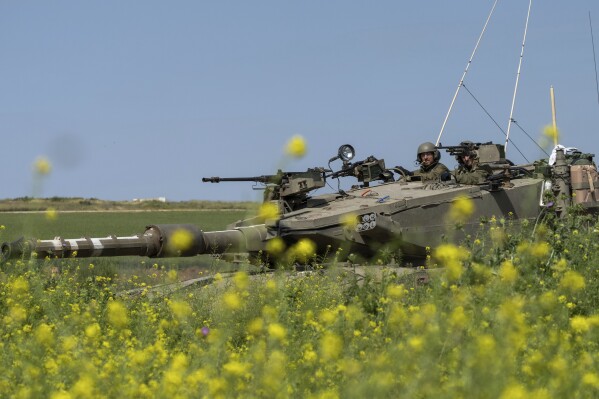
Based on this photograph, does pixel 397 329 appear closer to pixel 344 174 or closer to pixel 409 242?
pixel 409 242

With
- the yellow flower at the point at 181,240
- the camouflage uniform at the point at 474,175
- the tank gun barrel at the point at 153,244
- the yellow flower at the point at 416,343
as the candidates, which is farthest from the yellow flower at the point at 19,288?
the camouflage uniform at the point at 474,175

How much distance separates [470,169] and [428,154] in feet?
2.08

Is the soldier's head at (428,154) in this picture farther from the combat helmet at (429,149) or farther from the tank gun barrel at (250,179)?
the tank gun barrel at (250,179)

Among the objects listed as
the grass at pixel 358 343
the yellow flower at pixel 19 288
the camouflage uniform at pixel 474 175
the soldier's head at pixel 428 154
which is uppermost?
the soldier's head at pixel 428 154

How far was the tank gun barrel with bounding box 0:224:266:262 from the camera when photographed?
12.4 metres

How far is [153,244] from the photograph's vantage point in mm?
12992

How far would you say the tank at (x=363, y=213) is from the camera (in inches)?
512

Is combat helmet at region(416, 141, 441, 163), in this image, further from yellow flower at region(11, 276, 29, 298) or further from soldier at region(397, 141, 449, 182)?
yellow flower at region(11, 276, 29, 298)

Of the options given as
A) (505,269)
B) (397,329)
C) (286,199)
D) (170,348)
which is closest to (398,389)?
(397,329)

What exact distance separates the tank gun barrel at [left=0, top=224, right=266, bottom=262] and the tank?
11mm

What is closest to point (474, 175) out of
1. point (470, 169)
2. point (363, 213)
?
point (470, 169)

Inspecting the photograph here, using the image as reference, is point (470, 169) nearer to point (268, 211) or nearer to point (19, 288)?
point (268, 211)

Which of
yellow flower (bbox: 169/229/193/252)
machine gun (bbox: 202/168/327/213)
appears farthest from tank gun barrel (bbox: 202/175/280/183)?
yellow flower (bbox: 169/229/193/252)

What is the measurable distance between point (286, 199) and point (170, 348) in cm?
571
